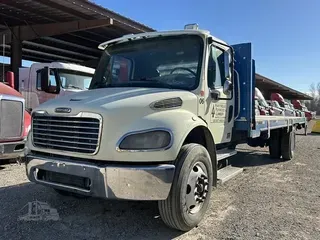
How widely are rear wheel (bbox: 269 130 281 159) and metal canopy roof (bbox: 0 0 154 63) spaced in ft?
29.0

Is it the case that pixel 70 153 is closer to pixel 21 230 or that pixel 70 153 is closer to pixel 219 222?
pixel 21 230

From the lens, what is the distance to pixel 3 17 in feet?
51.4

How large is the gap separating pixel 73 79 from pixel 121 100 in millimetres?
7861

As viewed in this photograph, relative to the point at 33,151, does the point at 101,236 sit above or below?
below

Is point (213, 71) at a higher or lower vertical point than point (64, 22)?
lower

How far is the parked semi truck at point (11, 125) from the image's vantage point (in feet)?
20.3

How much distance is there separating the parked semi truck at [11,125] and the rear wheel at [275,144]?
6404 mm

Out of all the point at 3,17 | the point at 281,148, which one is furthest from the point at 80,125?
the point at 3,17

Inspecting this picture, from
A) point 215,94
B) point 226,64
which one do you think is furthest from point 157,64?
point 226,64

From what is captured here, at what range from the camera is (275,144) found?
364 inches

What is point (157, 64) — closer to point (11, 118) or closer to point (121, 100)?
point (121, 100)

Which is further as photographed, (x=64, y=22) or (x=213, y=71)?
(x=64, y=22)

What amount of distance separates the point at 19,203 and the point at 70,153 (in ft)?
5.74

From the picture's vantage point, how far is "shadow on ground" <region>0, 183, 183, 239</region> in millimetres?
3762
